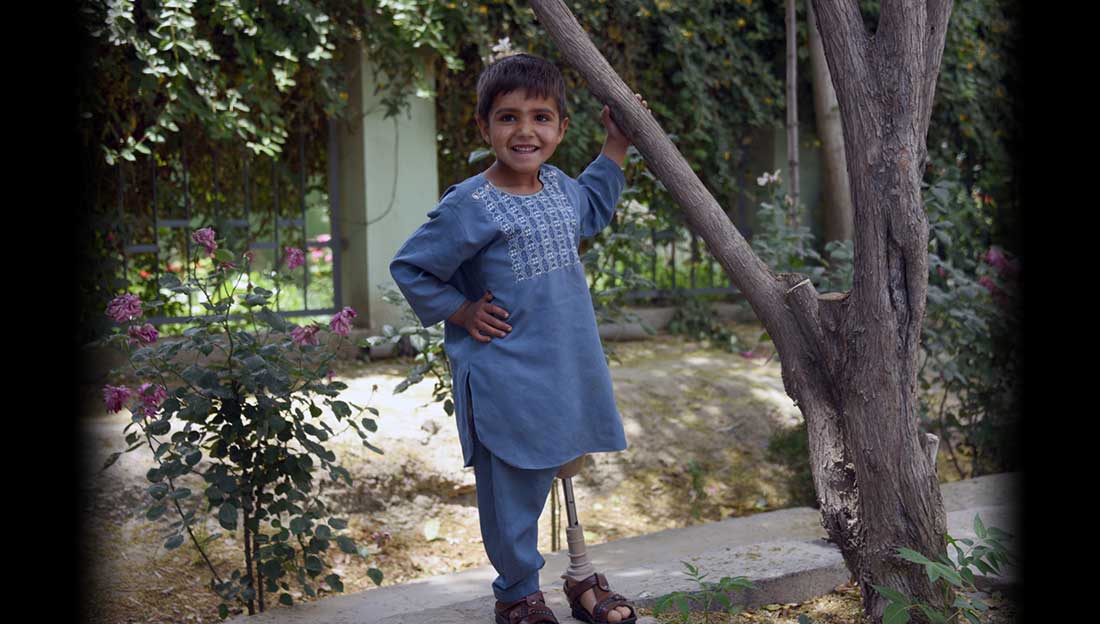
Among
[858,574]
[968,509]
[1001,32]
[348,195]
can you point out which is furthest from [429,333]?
[1001,32]

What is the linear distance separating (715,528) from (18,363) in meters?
3.26

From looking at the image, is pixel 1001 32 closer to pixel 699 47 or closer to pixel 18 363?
pixel 699 47

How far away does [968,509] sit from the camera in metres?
3.48

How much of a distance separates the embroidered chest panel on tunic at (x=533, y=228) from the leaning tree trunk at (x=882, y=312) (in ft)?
2.01

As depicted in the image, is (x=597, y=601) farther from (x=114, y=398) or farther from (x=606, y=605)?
(x=114, y=398)

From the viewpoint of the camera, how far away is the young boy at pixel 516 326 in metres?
2.42

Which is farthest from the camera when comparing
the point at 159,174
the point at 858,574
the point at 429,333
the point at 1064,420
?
the point at 159,174

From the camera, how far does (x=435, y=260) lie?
2.44 m

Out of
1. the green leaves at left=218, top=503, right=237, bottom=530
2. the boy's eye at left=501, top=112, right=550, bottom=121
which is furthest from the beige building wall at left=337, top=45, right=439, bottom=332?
the boy's eye at left=501, top=112, right=550, bottom=121

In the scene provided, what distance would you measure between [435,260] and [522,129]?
1.22 ft

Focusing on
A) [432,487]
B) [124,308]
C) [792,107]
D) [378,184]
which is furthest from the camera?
[378,184]

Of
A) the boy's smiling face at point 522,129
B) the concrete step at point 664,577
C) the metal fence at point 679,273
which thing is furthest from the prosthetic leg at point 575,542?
the metal fence at point 679,273

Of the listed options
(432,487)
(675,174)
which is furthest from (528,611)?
(432,487)

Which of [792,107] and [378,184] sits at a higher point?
[792,107]
